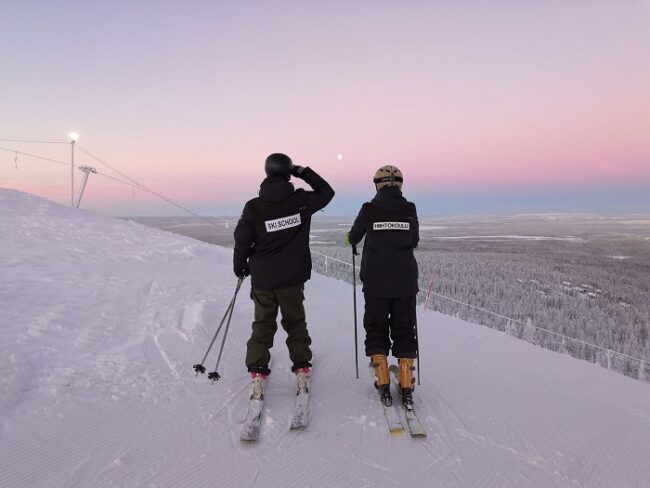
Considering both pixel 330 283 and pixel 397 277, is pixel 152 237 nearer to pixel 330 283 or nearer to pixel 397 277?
pixel 330 283

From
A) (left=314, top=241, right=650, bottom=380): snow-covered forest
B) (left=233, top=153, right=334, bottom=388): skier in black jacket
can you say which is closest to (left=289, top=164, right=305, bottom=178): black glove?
(left=233, top=153, right=334, bottom=388): skier in black jacket

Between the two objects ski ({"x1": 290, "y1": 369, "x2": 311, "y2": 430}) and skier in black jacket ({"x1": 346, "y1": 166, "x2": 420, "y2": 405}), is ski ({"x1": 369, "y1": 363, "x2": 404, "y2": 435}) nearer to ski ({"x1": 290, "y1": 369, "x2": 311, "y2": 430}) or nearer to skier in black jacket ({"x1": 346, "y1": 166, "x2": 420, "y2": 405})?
skier in black jacket ({"x1": 346, "y1": 166, "x2": 420, "y2": 405})

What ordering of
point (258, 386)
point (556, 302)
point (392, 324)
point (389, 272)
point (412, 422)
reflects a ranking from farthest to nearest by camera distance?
point (556, 302), point (392, 324), point (389, 272), point (258, 386), point (412, 422)

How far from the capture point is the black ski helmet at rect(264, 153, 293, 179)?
333 centimetres

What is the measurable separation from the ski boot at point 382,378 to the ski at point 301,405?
0.72 metres

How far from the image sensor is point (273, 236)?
3.33m

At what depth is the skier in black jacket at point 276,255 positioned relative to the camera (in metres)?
3.32

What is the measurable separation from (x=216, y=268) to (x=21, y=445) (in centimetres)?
796

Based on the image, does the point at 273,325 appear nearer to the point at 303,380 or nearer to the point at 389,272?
the point at 303,380

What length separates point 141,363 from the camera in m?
3.95

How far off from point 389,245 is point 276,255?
119 centimetres

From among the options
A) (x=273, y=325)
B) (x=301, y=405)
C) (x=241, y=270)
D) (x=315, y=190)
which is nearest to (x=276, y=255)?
(x=241, y=270)

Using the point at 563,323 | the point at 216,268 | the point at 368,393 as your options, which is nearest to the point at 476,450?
the point at 368,393

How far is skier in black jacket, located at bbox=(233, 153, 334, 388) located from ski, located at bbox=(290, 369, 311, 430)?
50 mm
